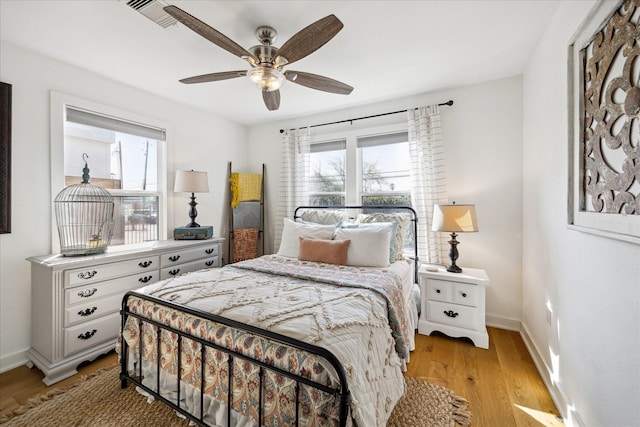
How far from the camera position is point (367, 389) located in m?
1.08

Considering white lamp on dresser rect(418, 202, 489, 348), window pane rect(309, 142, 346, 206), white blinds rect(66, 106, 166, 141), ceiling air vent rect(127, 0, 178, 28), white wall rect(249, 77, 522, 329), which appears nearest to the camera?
ceiling air vent rect(127, 0, 178, 28)

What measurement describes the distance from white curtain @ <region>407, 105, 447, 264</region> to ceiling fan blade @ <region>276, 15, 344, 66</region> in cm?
179

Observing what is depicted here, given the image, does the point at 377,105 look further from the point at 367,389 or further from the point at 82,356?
the point at 82,356

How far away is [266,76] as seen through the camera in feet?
6.01

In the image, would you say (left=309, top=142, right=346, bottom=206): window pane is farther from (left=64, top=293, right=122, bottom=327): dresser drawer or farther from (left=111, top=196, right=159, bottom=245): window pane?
(left=64, top=293, right=122, bottom=327): dresser drawer

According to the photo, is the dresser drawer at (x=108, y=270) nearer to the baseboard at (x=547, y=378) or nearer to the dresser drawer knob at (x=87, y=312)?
the dresser drawer knob at (x=87, y=312)

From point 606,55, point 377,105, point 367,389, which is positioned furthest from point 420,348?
point 377,105

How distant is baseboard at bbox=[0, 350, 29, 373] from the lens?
2.02 metres

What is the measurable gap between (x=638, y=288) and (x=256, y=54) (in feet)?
7.84

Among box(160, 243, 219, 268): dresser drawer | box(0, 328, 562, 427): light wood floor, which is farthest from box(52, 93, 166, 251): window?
box(0, 328, 562, 427): light wood floor

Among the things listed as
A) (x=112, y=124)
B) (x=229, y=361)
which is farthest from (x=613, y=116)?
(x=112, y=124)

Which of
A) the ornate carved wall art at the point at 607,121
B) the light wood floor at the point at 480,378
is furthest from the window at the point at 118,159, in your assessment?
the ornate carved wall art at the point at 607,121

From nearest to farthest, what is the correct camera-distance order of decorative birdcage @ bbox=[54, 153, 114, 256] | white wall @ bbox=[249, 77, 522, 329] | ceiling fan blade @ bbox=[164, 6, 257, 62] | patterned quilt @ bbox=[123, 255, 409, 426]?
patterned quilt @ bbox=[123, 255, 409, 426] → ceiling fan blade @ bbox=[164, 6, 257, 62] → decorative birdcage @ bbox=[54, 153, 114, 256] → white wall @ bbox=[249, 77, 522, 329]

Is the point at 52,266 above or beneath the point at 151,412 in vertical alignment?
above
